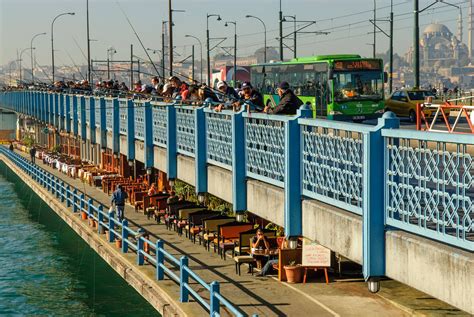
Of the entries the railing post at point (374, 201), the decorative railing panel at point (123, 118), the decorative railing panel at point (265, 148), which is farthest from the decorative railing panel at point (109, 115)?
the railing post at point (374, 201)

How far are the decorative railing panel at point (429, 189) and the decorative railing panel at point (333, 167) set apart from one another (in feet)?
2.37

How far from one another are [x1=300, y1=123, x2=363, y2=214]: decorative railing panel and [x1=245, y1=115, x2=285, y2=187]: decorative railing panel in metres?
0.84

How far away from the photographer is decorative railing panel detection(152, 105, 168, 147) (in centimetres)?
2352

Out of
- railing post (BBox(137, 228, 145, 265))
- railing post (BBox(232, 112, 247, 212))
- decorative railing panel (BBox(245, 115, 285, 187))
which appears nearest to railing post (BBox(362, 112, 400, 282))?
decorative railing panel (BBox(245, 115, 285, 187))

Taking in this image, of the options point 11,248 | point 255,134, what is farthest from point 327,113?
point 255,134

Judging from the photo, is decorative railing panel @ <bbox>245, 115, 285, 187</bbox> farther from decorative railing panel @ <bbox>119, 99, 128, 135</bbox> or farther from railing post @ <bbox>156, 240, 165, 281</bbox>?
decorative railing panel @ <bbox>119, 99, 128, 135</bbox>

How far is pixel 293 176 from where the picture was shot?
1367cm

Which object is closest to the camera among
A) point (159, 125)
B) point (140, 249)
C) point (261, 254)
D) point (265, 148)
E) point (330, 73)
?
point (265, 148)

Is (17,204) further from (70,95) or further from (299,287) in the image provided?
(299,287)

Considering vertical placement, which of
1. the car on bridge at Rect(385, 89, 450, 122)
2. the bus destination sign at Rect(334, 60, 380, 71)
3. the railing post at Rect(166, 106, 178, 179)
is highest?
the bus destination sign at Rect(334, 60, 380, 71)

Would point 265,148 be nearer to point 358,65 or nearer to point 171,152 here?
point 171,152

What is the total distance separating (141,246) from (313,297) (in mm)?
5084

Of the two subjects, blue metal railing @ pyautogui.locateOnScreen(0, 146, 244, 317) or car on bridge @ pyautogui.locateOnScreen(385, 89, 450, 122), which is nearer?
blue metal railing @ pyautogui.locateOnScreen(0, 146, 244, 317)

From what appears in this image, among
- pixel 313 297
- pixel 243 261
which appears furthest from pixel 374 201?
pixel 243 261
